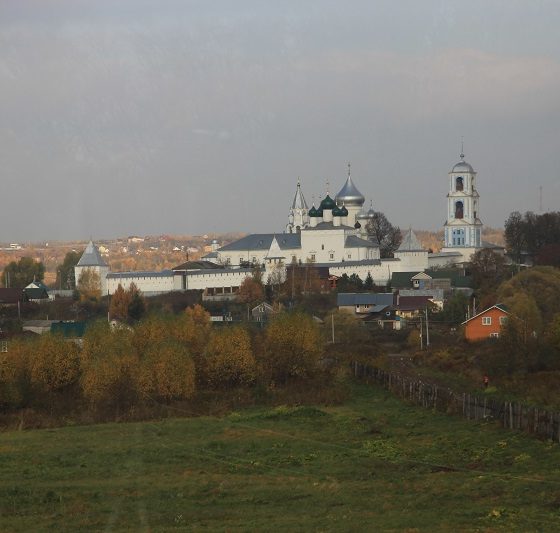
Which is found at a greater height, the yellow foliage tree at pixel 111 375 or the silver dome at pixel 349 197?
the silver dome at pixel 349 197

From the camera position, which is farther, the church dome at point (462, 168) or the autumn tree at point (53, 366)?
the church dome at point (462, 168)

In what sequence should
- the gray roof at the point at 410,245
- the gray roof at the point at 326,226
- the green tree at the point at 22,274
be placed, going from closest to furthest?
the gray roof at the point at 410,245 → the gray roof at the point at 326,226 → the green tree at the point at 22,274

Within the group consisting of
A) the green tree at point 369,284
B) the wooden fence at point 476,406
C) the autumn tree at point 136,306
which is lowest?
the wooden fence at point 476,406

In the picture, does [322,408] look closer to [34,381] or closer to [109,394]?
[109,394]

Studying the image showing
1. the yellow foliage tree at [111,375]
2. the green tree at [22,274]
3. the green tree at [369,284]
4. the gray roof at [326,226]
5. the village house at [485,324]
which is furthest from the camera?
the green tree at [22,274]

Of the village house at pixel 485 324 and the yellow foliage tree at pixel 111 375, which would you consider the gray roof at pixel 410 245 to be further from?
the yellow foliage tree at pixel 111 375

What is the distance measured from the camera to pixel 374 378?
92.3ft

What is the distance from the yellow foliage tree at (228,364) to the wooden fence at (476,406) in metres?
2.65

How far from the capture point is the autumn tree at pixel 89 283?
203 feet

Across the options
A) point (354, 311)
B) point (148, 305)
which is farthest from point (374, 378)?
point (148, 305)

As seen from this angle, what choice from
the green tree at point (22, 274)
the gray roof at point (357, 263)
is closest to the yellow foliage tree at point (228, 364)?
the gray roof at point (357, 263)

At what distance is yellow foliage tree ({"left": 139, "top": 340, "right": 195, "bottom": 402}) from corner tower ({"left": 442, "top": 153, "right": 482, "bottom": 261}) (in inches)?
1882

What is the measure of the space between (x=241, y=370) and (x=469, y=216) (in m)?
46.2

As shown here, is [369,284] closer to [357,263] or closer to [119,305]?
[357,263]
